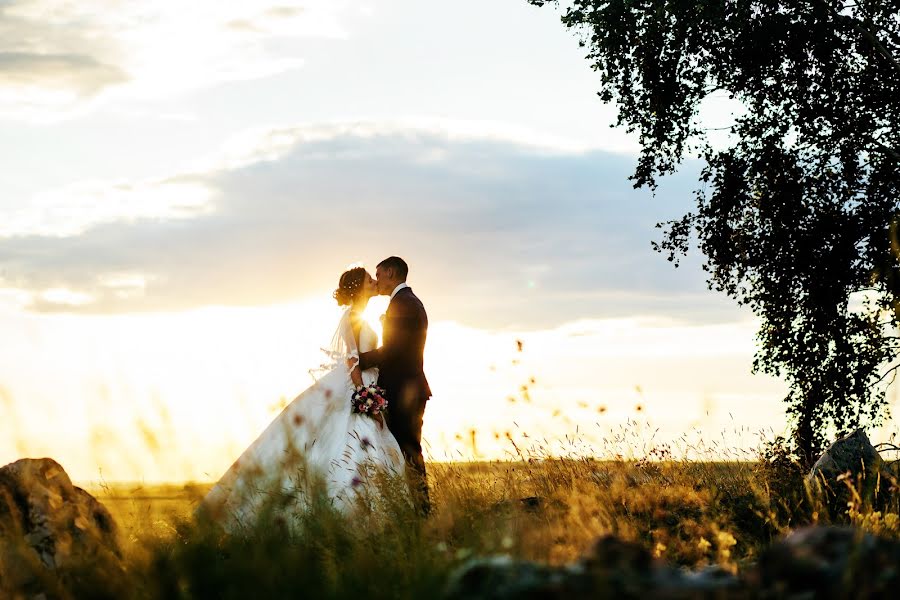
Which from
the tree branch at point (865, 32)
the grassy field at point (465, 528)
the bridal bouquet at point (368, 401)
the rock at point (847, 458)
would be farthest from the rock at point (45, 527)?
the tree branch at point (865, 32)

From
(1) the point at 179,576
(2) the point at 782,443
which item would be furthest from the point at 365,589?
(2) the point at 782,443

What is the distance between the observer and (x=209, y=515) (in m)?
6.42

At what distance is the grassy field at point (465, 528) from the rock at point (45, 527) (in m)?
0.19

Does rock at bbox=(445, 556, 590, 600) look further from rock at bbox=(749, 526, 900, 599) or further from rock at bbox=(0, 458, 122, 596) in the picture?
rock at bbox=(0, 458, 122, 596)

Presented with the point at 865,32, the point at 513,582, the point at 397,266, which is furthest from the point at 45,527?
the point at 865,32

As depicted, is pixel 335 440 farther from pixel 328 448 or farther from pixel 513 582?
pixel 513 582

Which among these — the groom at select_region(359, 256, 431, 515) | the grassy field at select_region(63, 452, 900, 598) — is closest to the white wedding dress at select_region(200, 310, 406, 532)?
the groom at select_region(359, 256, 431, 515)

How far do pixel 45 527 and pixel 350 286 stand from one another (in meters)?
4.04

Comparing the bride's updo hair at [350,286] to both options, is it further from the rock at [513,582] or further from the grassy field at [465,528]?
the rock at [513,582]

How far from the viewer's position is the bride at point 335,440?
8188 mm

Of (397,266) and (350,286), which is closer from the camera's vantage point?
(397,266)

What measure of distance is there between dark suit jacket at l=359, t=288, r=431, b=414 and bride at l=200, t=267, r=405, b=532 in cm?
20

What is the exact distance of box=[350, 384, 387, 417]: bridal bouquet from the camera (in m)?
9.12

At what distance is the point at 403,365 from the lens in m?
9.35
